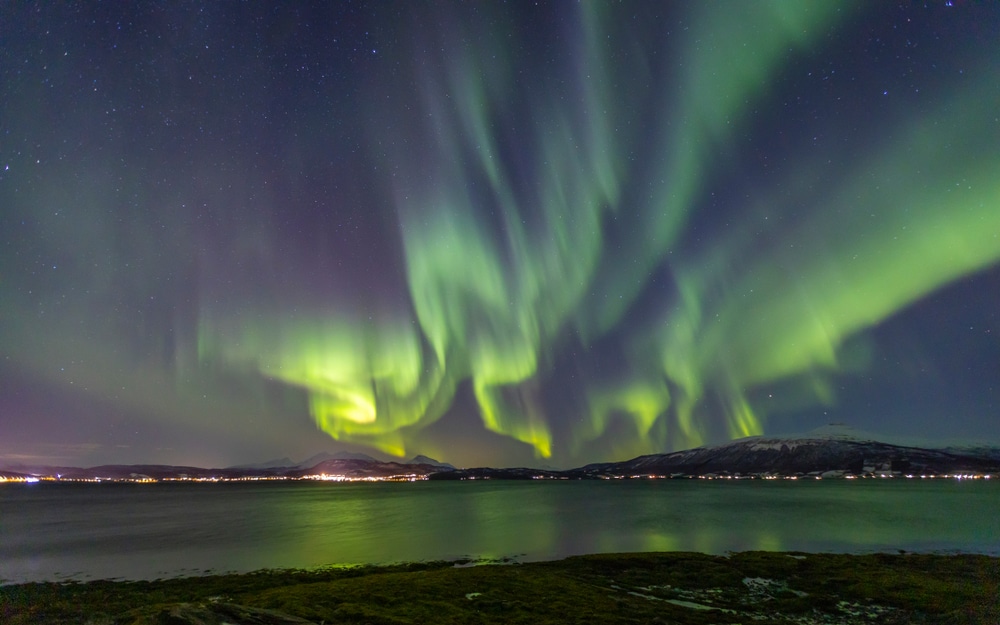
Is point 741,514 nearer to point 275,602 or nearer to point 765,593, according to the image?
point 765,593

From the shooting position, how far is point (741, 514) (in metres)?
70.1

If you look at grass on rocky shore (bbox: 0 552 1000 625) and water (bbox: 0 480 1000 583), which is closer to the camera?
grass on rocky shore (bbox: 0 552 1000 625)

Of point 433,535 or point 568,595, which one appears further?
point 433,535

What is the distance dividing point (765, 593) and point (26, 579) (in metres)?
40.0

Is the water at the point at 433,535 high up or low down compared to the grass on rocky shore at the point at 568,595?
down

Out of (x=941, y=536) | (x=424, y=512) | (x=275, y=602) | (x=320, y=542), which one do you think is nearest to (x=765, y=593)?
(x=275, y=602)

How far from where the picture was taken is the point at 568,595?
23.2 meters

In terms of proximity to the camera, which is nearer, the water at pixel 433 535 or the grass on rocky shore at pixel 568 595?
the grass on rocky shore at pixel 568 595

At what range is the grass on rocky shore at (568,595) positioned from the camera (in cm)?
1942

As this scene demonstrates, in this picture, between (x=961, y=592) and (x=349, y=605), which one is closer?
(x=349, y=605)

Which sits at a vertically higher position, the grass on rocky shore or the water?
the grass on rocky shore

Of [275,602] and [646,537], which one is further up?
[275,602]

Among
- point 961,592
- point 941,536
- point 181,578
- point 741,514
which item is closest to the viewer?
point 961,592

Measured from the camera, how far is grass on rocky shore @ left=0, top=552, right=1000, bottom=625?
19422 mm
